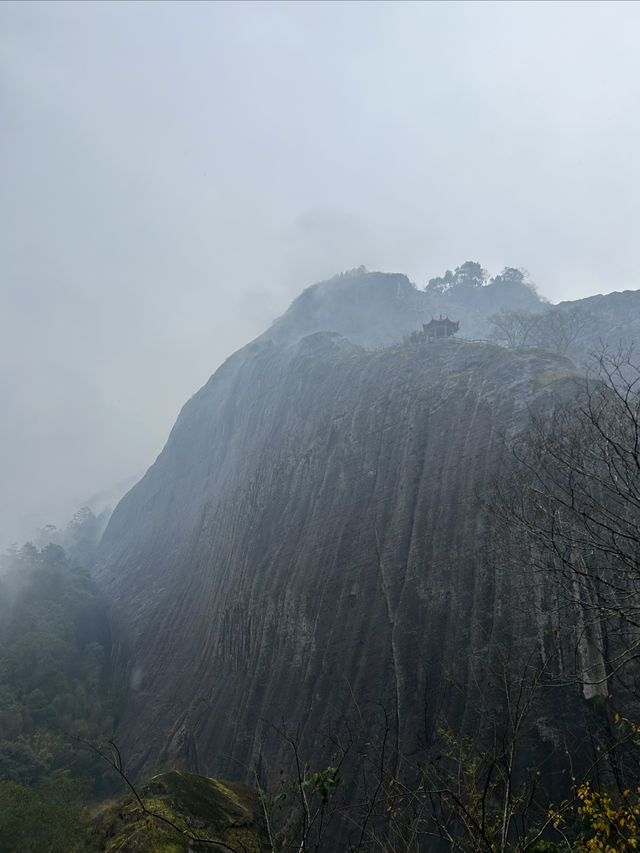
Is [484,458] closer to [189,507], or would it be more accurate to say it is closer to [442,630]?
[442,630]

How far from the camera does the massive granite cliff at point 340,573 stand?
2508 centimetres

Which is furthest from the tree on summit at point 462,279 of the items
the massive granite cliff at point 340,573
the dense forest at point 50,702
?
the dense forest at point 50,702

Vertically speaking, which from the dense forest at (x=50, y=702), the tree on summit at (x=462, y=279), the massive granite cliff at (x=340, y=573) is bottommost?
the dense forest at (x=50, y=702)

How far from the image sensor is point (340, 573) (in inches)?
1305

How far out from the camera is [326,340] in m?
62.2

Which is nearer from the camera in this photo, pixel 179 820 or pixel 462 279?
pixel 179 820

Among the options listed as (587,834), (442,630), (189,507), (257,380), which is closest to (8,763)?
(442,630)

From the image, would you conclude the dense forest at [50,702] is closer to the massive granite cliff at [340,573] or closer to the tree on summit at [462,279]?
the massive granite cliff at [340,573]

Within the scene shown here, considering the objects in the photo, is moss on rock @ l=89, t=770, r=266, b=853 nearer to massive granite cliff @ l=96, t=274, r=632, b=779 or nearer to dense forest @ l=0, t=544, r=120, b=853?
dense forest @ l=0, t=544, r=120, b=853

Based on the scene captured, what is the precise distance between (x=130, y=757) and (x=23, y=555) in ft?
133

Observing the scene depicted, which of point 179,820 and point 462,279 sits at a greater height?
point 462,279

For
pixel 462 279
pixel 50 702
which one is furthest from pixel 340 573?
pixel 462 279

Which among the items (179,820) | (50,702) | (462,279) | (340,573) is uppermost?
(462,279)

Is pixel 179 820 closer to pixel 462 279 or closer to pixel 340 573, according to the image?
pixel 340 573
